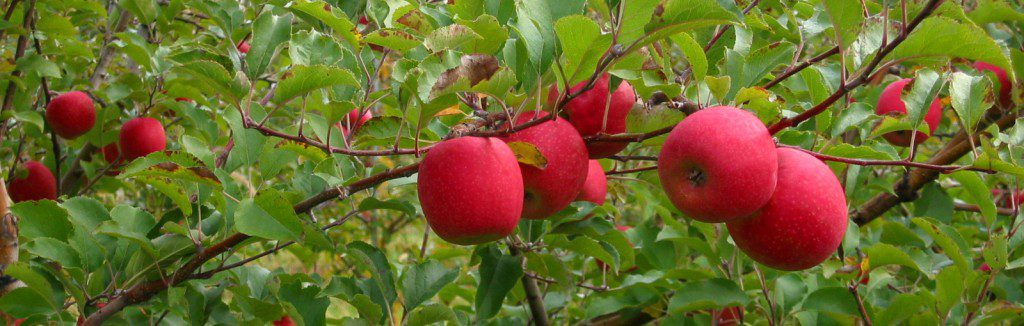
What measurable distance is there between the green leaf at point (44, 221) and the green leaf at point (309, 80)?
0.51 m

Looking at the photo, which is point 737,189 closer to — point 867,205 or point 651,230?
point 651,230

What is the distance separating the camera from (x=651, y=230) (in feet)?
6.15

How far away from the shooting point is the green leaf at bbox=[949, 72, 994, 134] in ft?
3.64

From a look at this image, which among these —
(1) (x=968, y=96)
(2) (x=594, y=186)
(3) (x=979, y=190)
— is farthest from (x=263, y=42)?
(3) (x=979, y=190)

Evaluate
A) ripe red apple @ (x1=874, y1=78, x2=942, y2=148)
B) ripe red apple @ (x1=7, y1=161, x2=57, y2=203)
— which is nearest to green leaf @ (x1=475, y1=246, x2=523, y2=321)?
ripe red apple @ (x1=874, y1=78, x2=942, y2=148)

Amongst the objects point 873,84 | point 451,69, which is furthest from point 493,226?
point 873,84

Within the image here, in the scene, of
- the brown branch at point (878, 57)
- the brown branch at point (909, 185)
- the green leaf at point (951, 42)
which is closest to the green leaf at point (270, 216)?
the brown branch at point (878, 57)

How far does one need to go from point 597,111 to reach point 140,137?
1.43 meters

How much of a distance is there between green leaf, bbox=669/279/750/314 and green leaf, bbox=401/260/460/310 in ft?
1.30

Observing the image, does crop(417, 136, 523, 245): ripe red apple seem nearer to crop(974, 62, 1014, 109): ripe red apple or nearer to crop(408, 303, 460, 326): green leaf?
crop(408, 303, 460, 326): green leaf

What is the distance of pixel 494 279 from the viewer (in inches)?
58.2

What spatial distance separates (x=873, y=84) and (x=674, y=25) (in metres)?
1.78

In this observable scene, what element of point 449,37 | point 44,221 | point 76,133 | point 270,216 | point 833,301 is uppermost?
point 449,37

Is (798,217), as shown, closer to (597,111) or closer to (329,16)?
(597,111)
